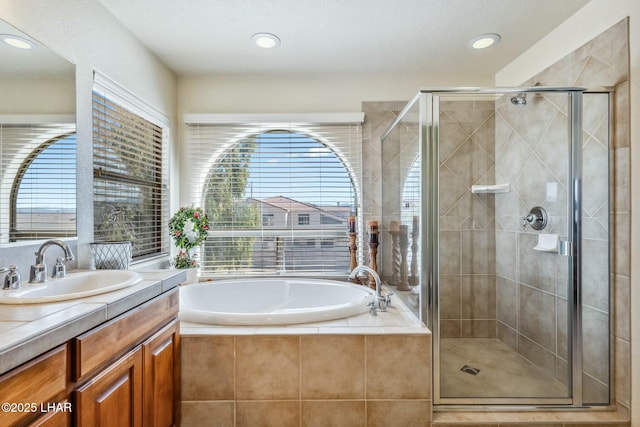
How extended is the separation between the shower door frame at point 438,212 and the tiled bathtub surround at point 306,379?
0.29 m

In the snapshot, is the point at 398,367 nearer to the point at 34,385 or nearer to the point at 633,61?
the point at 34,385

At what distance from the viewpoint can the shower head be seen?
1.78 metres

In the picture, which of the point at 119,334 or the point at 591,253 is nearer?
the point at 119,334

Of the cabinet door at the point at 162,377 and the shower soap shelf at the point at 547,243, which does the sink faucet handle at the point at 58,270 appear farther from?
the shower soap shelf at the point at 547,243

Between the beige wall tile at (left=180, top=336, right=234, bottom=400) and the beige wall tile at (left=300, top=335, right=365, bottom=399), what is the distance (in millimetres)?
371

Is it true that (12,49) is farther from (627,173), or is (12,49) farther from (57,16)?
(627,173)

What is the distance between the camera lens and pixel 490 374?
1802 mm

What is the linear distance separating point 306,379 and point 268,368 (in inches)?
7.7

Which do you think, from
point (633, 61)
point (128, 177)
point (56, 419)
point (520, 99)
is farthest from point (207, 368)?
point (633, 61)

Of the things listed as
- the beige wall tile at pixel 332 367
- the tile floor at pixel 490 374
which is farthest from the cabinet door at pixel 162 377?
the tile floor at pixel 490 374

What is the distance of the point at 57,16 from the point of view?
1493 millimetres

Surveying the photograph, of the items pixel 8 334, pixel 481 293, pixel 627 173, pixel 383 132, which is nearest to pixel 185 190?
pixel 383 132

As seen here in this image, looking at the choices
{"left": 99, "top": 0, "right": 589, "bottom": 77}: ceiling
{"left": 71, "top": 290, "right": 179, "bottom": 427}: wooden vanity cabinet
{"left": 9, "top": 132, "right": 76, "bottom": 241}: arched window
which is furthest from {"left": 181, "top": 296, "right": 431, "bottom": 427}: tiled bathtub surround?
{"left": 99, "top": 0, "right": 589, "bottom": 77}: ceiling

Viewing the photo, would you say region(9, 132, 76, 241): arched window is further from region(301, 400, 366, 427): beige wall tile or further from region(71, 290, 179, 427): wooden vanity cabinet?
region(301, 400, 366, 427): beige wall tile
